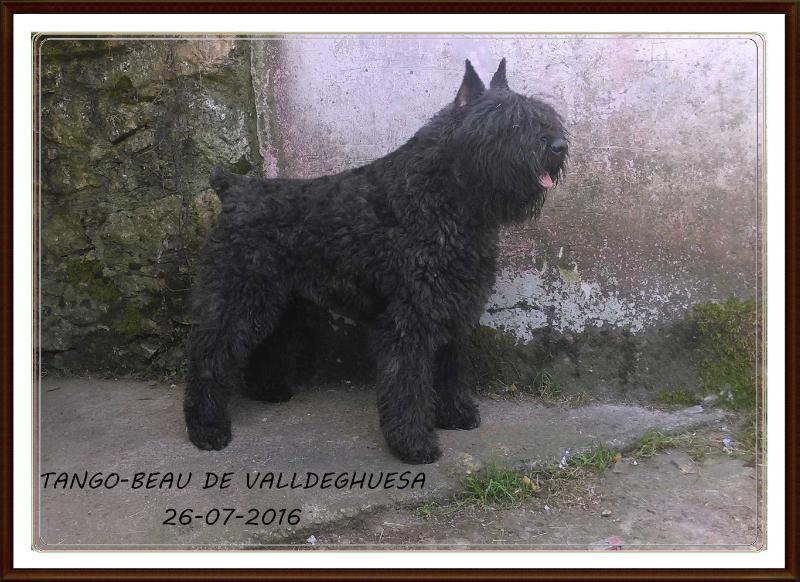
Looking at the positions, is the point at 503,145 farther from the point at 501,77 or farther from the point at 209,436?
the point at 209,436

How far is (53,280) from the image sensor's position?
15.4 ft

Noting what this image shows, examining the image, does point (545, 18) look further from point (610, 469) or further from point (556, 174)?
point (610, 469)

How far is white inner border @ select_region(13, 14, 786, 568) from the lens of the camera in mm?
2721

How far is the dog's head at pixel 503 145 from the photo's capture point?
3.24 m

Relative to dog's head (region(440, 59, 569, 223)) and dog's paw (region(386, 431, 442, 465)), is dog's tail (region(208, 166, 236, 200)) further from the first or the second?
dog's paw (region(386, 431, 442, 465))

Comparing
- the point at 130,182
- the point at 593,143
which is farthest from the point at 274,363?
the point at 593,143

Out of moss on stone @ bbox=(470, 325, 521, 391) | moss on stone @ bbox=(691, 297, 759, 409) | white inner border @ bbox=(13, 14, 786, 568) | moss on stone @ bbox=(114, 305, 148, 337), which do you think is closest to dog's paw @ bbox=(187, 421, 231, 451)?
white inner border @ bbox=(13, 14, 786, 568)

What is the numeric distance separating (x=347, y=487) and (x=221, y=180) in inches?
78.6

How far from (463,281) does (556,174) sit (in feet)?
2.57

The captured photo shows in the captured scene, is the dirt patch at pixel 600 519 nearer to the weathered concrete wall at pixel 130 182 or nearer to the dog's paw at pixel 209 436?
the dog's paw at pixel 209 436

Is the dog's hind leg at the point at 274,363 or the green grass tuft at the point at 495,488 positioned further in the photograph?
the dog's hind leg at the point at 274,363

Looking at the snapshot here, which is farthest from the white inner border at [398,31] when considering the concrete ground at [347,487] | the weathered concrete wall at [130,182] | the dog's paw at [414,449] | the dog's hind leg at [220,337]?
the weathered concrete wall at [130,182]

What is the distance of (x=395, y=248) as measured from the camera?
3447 millimetres

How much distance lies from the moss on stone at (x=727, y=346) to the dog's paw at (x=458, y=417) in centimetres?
157
